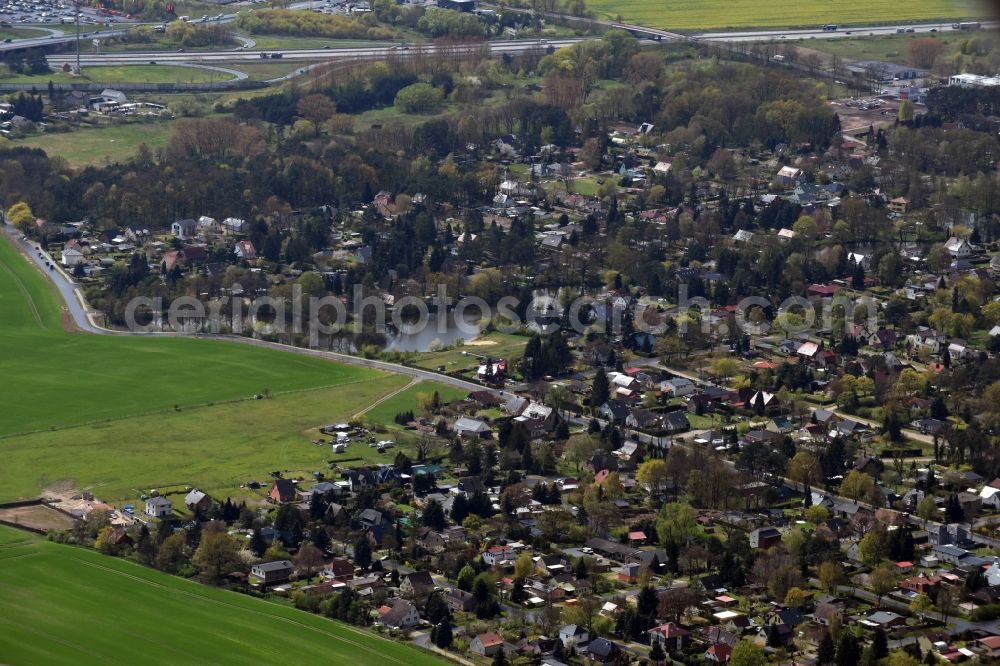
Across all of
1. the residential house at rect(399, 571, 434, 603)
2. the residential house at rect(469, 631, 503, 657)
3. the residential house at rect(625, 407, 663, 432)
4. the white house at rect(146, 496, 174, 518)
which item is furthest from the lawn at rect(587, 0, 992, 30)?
the residential house at rect(469, 631, 503, 657)

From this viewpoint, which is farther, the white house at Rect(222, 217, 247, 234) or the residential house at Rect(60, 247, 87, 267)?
the white house at Rect(222, 217, 247, 234)

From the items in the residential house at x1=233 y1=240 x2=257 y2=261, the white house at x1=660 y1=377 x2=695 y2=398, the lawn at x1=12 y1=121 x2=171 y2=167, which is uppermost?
the lawn at x1=12 y1=121 x2=171 y2=167

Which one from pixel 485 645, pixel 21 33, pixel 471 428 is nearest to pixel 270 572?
pixel 485 645

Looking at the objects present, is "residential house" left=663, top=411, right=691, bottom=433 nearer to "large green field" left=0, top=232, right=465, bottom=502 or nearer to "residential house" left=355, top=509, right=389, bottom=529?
"large green field" left=0, top=232, right=465, bottom=502

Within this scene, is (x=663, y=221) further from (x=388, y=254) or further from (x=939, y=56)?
(x=939, y=56)

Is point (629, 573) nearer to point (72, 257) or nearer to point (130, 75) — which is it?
point (72, 257)

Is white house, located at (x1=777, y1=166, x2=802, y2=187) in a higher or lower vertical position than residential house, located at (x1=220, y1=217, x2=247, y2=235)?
higher

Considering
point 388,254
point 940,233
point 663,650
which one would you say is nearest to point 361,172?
point 388,254

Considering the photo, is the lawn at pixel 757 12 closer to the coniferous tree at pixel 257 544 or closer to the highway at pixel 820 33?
the highway at pixel 820 33
